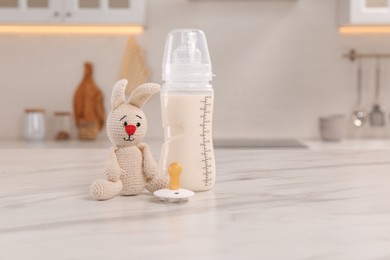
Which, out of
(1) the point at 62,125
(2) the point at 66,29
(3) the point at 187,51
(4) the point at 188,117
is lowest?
(1) the point at 62,125

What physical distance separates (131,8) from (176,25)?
373 mm

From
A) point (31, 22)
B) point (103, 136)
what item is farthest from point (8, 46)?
point (103, 136)

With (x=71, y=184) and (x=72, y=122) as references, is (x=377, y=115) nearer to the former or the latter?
(x=72, y=122)

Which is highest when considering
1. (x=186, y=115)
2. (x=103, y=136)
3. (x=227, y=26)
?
(x=227, y=26)

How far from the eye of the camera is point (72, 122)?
3016 mm

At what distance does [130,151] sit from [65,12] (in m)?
2.01

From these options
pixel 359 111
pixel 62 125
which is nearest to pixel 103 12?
pixel 62 125

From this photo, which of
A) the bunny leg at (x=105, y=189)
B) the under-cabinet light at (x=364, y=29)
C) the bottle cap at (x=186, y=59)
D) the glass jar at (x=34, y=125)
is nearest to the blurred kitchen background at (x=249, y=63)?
the under-cabinet light at (x=364, y=29)

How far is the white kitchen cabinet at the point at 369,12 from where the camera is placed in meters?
2.61

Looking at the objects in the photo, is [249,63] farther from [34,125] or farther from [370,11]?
[34,125]

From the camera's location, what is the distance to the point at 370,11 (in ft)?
8.57

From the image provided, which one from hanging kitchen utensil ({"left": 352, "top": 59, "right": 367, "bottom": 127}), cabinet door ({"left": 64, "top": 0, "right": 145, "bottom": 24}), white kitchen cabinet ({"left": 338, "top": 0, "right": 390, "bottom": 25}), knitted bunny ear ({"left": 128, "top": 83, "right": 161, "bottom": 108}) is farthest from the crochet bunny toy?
hanging kitchen utensil ({"left": 352, "top": 59, "right": 367, "bottom": 127})

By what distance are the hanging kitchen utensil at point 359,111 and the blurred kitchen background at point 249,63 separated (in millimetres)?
17

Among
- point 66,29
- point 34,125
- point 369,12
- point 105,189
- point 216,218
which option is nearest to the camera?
point 216,218
